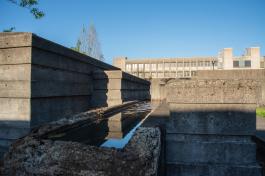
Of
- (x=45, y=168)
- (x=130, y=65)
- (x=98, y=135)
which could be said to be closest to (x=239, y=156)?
(x=98, y=135)

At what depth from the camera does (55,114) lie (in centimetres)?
506

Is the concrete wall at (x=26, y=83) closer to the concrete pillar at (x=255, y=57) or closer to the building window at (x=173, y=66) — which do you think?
the concrete pillar at (x=255, y=57)

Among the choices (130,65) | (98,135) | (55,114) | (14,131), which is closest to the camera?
(98,135)

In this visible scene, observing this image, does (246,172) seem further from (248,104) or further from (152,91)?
(152,91)

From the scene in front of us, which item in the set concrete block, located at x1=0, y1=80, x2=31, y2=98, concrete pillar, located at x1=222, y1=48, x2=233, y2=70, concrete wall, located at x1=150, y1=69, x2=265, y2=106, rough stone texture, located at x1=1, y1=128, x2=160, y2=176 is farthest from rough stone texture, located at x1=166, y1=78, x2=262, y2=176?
concrete pillar, located at x1=222, y1=48, x2=233, y2=70

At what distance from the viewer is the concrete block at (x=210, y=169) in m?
3.41

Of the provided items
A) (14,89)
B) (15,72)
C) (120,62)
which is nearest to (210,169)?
Result: (14,89)

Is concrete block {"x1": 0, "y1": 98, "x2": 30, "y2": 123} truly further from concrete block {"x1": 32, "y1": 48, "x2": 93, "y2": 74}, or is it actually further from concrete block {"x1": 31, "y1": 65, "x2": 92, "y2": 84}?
concrete block {"x1": 32, "y1": 48, "x2": 93, "y2": 74}

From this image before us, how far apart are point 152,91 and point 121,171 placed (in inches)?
696

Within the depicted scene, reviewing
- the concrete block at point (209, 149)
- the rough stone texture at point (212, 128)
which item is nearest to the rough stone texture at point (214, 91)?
the rough stone texture at point (212, 128)

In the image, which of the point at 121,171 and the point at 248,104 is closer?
the point at 121,171

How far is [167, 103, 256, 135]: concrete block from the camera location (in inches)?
138

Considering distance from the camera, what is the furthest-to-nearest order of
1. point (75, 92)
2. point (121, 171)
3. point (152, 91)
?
point (152, 91) < point (75, 92) < point (121, 171)

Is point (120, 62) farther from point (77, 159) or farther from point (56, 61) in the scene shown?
point (77, 159)
